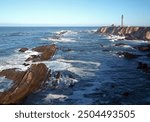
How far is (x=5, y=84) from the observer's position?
1812 centimetres

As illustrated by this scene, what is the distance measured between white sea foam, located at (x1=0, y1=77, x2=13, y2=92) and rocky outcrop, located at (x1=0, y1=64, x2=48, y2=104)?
36 cm

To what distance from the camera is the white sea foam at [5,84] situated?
17.1m

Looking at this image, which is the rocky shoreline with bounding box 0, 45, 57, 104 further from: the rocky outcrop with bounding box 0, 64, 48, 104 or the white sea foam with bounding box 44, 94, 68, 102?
the white sea foam with bounding box 44, 94, 68, 102

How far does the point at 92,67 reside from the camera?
84.8 ft

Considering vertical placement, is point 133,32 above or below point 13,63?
below

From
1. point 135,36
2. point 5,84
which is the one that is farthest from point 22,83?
point 135,36

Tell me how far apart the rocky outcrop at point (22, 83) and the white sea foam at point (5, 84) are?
36cm

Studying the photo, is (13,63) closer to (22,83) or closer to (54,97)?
(22,83)

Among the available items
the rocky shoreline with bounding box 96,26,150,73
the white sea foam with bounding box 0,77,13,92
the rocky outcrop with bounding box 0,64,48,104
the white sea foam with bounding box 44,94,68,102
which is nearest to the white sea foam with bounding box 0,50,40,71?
the rocky outcrop with bounding box 0,64,48,104

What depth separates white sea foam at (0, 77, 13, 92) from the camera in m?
17.1

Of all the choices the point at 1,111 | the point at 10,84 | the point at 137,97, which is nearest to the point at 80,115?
the point at 1,111

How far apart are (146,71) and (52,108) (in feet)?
58.1

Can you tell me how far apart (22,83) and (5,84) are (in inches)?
91.0

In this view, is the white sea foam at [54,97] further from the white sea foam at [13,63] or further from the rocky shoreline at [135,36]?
the rocky shoreline at [135,36]
